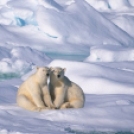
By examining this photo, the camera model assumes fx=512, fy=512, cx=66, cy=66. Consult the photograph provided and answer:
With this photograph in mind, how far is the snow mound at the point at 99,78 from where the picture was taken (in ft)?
23.0

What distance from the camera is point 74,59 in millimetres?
12289

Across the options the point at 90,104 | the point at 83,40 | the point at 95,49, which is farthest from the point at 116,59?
the point at 90,104

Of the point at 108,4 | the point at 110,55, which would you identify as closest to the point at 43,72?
the point at 110,55

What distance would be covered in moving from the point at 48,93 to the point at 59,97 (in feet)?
0.45

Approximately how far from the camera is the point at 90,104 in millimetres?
5125

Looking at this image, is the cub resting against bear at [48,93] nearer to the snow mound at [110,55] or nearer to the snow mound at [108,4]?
the snow mound at [110,55]

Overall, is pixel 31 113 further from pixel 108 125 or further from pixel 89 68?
pixel 89 68

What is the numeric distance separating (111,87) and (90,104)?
1941 mm

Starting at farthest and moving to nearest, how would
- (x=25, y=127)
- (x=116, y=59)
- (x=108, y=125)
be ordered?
(x=116, y=59), (x=108, y=125), (x=25, y=127)

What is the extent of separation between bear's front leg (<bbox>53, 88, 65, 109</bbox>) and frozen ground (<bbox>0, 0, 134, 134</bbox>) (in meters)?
0.21

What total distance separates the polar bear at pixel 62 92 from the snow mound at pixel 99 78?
85.6 inches

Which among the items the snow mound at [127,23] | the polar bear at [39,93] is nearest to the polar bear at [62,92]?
the polar bear at [39,93]

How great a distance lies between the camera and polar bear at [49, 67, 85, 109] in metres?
4.61

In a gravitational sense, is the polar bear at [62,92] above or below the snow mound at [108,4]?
above
